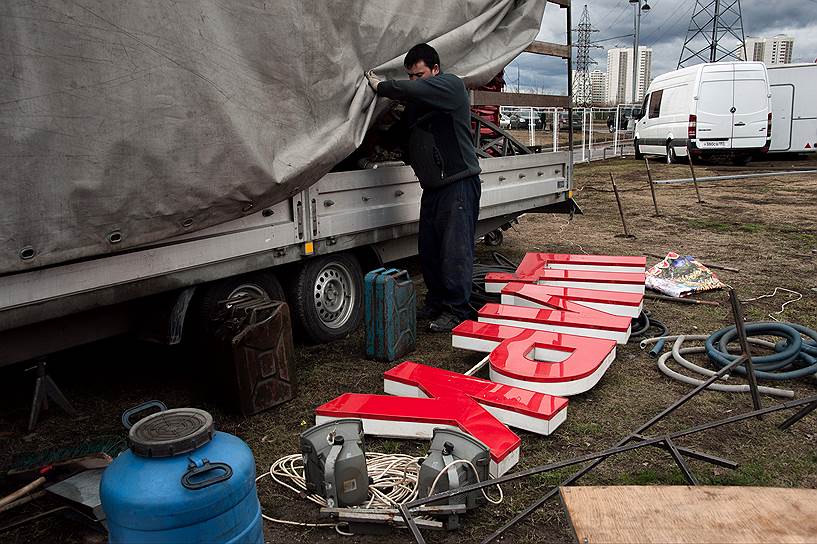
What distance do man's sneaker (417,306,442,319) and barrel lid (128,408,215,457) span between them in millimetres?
3534

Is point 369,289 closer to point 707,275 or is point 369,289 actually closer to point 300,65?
point 300,65

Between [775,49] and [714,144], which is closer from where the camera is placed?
[714,144]

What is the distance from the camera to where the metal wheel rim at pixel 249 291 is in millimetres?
4449

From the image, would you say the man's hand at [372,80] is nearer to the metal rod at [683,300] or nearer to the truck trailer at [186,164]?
the truck trailer at [186,164]

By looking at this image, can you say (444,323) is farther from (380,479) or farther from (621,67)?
(621,67)

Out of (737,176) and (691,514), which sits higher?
(691,514)

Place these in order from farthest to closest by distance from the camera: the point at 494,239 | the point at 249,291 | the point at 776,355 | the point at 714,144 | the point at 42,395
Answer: the point at 714,144 → the point at 494,239 → the point at 249,291 → the point at 776,355 → the point at 42,395

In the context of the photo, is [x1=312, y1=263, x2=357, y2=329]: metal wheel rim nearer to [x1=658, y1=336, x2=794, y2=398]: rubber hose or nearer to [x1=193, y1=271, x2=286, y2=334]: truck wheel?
[x1=193, y1=271, x2=286, y2=334]: truck wheel

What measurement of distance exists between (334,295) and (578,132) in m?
34.4

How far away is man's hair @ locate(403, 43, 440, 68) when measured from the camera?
4938mm

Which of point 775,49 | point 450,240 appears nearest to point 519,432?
point 450,240

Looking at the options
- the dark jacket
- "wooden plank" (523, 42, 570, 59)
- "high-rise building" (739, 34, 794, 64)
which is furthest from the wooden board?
"high-rise building" (739, 34, 794, 64)

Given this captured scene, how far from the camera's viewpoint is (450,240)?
5465 millimetres

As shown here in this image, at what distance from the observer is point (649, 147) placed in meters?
22.0
